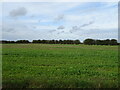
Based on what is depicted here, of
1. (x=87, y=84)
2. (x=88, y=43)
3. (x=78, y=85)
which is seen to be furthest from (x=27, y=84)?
(x=88, y=43)

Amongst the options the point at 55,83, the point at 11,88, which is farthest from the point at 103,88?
the point at 11,88

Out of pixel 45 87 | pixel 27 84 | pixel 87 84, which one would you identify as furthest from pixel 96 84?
pixel 27 84

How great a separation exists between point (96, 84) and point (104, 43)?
61.7m

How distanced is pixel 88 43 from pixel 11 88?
2317 inches

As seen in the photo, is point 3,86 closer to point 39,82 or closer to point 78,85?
point 39,82

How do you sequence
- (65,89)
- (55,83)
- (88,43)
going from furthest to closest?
(88,43)
(55,83)
(65,89)

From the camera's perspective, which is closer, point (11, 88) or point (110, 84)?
point (11, 88)

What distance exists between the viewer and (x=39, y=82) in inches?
204

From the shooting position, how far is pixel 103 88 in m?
4.84

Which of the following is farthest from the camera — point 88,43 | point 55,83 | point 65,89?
point 88,43

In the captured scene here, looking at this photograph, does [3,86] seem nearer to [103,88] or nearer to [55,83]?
[55,83]

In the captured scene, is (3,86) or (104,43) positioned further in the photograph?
(104,43)

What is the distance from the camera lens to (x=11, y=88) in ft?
15.6

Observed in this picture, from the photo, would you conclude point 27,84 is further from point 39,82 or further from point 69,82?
point 69,82
